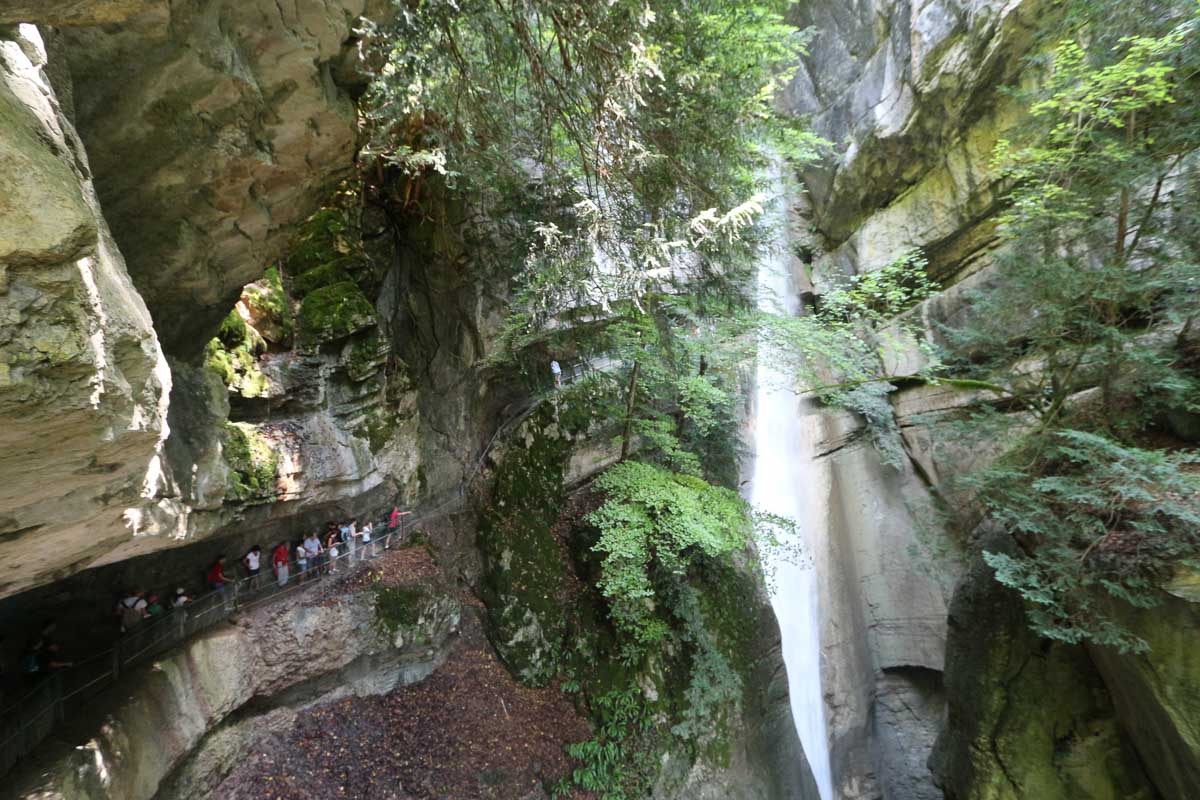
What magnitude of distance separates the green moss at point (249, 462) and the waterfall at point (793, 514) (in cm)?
1073

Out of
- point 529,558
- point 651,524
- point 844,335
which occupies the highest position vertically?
point 844,335

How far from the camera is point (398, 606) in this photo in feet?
29.6

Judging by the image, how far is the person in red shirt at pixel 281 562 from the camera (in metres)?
7.99

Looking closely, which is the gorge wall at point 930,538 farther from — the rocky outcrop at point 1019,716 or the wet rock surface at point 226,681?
the wet rock surface at point 226,681

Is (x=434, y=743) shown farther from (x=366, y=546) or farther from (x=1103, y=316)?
(x=1103, y=316)

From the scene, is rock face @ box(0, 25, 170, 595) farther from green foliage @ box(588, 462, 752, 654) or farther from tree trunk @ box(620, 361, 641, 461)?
tree trunk @ box(620, 361, 641, 461)

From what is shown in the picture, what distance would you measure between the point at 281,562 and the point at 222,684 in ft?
6.27

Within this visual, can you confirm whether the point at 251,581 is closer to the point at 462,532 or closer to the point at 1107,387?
the point at 462,532

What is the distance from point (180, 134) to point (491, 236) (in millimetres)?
6247

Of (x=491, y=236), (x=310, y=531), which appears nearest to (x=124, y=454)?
(x=310, y=531)

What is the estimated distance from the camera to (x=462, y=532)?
11.0 metres

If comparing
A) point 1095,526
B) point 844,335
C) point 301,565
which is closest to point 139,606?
point 301,565

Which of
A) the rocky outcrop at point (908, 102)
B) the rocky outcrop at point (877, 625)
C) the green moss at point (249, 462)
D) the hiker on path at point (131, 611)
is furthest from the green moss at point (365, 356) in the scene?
the rocky outcrop at point (877, 625)

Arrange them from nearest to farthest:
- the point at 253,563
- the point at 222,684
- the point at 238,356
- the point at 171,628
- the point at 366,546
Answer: the point at 171,628
the point at 222,684
the point at 238,356
the point at 253,563
the point at 366,546
